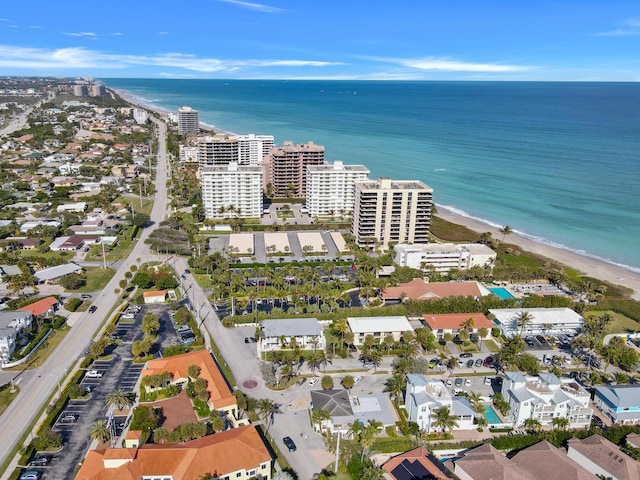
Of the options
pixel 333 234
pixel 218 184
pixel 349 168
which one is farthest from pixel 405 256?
pixel 218 184

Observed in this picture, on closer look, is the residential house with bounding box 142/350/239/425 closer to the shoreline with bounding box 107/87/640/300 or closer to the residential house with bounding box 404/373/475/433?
the residential house with bounding box 404/373/475/433

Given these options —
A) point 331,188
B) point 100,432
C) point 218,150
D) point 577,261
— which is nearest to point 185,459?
point 100,432

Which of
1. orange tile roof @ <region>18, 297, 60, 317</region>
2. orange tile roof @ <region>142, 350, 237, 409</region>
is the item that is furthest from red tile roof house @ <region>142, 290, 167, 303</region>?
orange tile roof @ <region>142, 350, 237, 409</region>

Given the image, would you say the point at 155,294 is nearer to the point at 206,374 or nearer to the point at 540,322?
the point at 206,374

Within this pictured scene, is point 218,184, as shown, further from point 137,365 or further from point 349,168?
point 137,365

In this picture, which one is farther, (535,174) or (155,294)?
(535,174)

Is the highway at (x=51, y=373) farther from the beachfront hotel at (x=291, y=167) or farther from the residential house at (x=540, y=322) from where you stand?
the residential house at (x=540, y=322)
